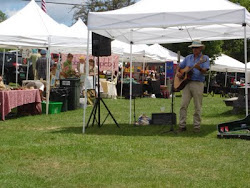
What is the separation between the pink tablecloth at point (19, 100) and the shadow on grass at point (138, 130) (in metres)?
2.05

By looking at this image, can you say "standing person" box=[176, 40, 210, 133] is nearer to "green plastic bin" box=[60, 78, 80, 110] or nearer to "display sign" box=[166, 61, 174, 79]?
"green plastic bin" box=[60, 78, 80, 110]

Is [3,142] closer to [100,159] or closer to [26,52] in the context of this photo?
[100,159]

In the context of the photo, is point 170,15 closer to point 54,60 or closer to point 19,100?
point 19,100

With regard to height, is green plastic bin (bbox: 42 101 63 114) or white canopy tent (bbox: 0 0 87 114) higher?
white canopy tent (bbox: 0 0 87 114)

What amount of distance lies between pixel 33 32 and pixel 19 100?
214 centimetres

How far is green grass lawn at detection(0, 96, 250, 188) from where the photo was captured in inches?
243

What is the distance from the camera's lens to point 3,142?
9.16 m

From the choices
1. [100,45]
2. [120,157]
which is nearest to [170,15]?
[100,45]

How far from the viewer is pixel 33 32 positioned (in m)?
14.5

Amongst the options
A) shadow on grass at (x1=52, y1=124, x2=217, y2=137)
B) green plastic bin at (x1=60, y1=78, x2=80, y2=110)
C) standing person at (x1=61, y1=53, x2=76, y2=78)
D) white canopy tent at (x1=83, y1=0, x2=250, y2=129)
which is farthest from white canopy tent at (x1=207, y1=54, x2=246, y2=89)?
white canopy tent at (x1=83, y1=0, x2=250, y2=129)

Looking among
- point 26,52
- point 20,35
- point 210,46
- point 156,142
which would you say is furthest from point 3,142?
point 210,46

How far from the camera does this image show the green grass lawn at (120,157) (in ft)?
20.2

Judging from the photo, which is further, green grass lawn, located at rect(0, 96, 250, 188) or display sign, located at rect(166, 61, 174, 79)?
display sign, located at rect(166, 61, 174, 79)

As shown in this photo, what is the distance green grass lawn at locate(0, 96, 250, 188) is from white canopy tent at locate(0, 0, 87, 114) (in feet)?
10.7
